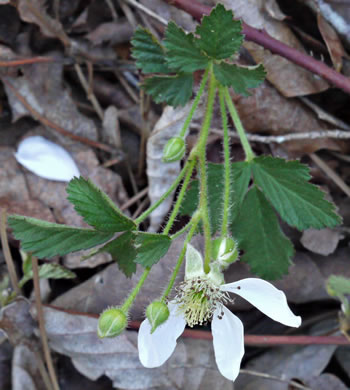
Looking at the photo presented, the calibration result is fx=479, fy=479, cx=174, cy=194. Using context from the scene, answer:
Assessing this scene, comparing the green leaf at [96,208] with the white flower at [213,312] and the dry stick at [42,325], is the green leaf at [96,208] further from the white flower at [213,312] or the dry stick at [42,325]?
the dry stick at [42,325]

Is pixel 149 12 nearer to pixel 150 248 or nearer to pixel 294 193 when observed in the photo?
pixel 294 193

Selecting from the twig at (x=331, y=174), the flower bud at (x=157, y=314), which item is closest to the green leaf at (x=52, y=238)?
the flower bud at (x=157, y=314)

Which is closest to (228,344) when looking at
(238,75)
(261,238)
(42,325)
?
(261,238)

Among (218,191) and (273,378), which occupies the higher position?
(218,191)

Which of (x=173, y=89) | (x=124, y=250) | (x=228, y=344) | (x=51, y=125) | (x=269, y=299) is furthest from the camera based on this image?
(x=51, y=125)

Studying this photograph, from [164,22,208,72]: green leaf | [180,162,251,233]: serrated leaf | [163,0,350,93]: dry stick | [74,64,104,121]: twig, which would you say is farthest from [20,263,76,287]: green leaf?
[163,0,350,93]: dry stick

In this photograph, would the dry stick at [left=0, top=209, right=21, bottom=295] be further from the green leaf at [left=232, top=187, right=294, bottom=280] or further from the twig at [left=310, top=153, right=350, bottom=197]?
the twig at [left=310, top=153, right=350, bottom=197]
